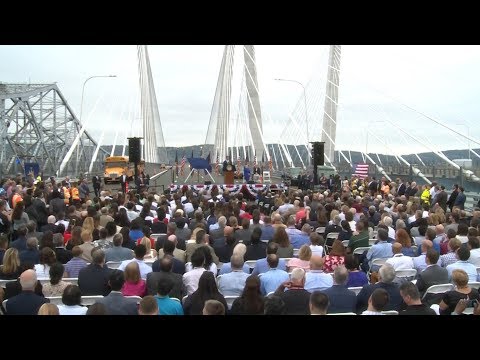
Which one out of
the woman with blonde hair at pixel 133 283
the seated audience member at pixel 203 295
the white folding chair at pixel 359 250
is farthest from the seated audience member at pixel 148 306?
the white folding chair at pixel 359 250

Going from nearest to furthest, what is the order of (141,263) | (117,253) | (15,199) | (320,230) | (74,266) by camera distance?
(141,263) → (74,266) → (117,253) → (320,230) → (15,199)

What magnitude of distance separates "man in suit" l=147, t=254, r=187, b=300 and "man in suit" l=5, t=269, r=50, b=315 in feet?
4.31

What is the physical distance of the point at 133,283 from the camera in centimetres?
687

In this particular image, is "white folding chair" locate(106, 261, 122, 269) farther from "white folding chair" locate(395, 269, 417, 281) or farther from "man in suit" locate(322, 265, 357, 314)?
"white folding chair" locate(395, 269, 417, 281)

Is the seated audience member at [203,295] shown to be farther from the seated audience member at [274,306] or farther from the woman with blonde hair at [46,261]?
the woman with blonde hair at [46,261]

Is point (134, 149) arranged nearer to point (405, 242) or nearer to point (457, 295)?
point (405, 242)

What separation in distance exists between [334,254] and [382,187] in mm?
16495

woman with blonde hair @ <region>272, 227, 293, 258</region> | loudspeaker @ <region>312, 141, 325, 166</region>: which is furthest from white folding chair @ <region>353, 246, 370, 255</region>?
loudspeaker @ <region>312, 141, 325, 166</region>

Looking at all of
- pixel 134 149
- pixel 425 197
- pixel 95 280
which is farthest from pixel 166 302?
pixel 134 149

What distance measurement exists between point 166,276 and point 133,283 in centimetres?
40

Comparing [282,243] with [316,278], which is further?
[282,243]
